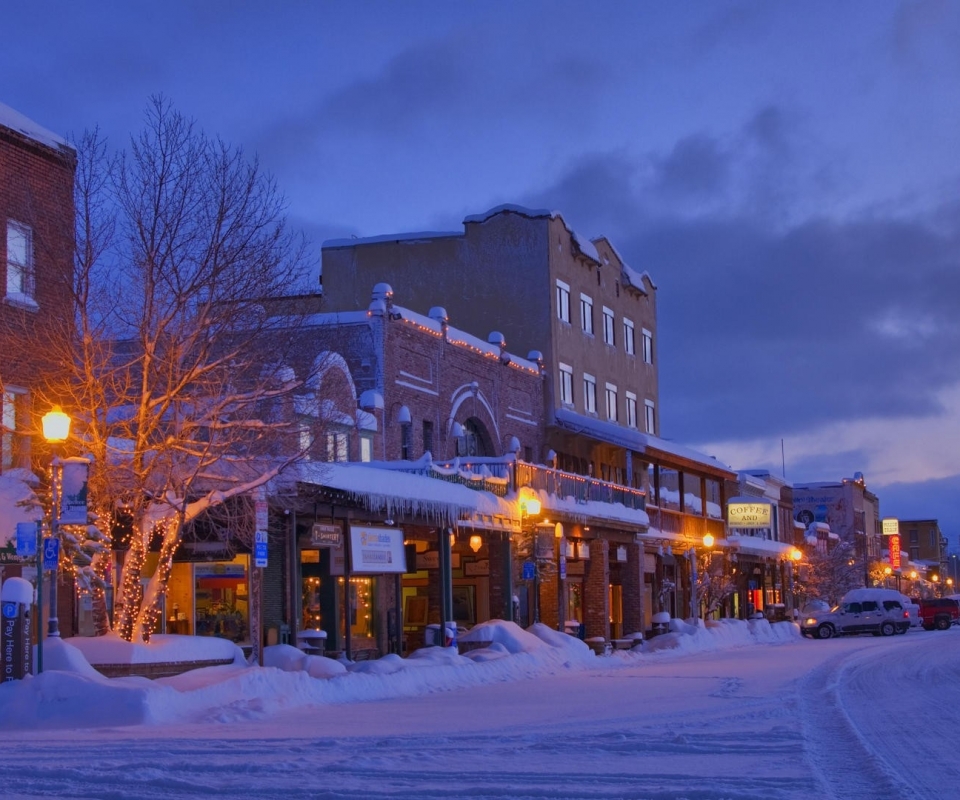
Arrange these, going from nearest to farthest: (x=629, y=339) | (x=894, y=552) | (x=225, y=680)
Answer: (x=225, y=680)
(x=629, y=339)
(x=894, y=552)

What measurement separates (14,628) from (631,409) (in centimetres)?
3861

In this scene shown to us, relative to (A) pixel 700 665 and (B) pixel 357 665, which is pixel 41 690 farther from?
(A) pixel 700 665

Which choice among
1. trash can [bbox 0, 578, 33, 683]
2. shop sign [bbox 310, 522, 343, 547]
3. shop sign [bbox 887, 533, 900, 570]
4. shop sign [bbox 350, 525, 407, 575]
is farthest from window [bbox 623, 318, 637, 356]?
shop sign [bbox 887, 533, 900, 570]

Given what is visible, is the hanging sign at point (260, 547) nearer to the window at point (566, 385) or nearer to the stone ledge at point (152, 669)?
the stone ledge at point (152, 669)

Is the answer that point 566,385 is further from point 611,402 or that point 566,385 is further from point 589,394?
point 611,402

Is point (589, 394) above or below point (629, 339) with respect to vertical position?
below

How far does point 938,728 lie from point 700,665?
52.5 ft

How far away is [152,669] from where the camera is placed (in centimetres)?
2106

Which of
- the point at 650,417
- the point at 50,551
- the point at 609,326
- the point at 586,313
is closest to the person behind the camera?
the point at 50,551

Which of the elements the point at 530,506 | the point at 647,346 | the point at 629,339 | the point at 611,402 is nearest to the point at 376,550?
the point at 530,506

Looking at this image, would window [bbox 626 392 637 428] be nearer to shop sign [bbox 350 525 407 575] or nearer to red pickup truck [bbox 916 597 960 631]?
red pickup truck [bbox 916 597 960 631]

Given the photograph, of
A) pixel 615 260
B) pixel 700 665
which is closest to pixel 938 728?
Result: pixel 700 665

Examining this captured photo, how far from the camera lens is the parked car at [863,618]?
55.8m

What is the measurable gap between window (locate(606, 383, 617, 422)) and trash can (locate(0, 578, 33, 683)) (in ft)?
116
